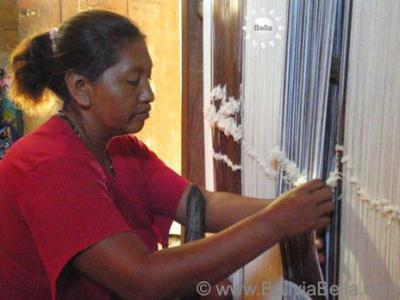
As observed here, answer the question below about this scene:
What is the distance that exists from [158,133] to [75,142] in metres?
1.80

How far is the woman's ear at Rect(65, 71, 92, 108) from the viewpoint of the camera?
3.17 ft

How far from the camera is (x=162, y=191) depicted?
1.21 meters

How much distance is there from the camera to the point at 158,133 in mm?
2732

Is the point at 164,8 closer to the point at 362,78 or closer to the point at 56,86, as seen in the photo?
the point at 56,86

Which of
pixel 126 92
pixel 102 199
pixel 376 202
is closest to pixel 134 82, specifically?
pixel 126 92

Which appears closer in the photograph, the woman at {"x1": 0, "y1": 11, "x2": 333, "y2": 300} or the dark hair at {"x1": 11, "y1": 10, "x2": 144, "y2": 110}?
the woman at {"x1": 0, "y1": 11, "x2": 333, "y2": 300}

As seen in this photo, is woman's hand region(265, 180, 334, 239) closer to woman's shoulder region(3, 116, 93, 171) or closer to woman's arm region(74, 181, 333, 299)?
woman's arm region(74, 181, 333, 299)

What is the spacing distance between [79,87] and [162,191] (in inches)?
14.7

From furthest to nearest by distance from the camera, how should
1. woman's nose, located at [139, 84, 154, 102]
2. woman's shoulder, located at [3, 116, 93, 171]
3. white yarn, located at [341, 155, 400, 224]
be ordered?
woman's nose, located at [139, 84, 154, 102] → woman's shoulder, located at [3, 116, 93, 171] → white yarn, located at [341, 155, 400, 224]

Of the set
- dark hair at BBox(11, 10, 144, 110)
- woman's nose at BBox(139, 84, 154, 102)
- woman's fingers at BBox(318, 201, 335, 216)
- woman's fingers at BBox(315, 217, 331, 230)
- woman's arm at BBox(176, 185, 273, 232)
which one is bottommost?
woman's arm at BBox(176, 185, 273, 232)

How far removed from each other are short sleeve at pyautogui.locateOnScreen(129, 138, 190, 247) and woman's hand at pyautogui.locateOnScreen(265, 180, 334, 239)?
0.44 metres

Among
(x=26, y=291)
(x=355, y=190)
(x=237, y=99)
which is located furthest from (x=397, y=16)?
(x=26, y=291)

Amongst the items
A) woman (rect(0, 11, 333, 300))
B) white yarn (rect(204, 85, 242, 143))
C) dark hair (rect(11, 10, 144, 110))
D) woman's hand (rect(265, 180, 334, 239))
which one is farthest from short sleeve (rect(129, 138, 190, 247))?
woman's hand (rect(265, 180, 334, 239))

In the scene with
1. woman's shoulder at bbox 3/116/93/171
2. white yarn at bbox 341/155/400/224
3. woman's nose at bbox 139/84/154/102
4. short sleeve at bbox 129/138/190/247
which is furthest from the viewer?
short sleeve at bbox 129/138/190/247
